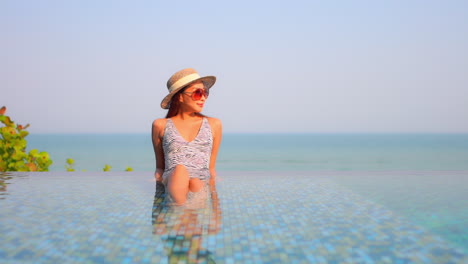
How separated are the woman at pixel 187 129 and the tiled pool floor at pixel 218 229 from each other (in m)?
Result: 0.43

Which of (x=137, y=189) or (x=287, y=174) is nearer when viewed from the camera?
(x=137, y=189)

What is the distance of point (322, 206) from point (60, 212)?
2.69m

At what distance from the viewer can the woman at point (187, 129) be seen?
5.05 m

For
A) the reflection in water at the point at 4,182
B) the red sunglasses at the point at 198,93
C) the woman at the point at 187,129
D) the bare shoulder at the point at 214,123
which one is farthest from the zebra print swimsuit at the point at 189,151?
the reflection in water at the point at 4,182

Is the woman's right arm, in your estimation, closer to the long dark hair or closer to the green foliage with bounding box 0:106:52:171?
the long dark hair

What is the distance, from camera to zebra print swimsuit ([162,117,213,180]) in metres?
5.07

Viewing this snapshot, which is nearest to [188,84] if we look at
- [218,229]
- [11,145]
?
[218,229]

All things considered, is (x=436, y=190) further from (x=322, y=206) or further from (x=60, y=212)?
(x=60, y=212)

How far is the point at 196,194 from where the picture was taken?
4797mm

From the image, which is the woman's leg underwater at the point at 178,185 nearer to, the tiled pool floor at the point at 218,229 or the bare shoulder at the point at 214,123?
the tiled pool floor at the point at 218,229

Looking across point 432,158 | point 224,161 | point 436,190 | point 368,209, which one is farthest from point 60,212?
point 432,158

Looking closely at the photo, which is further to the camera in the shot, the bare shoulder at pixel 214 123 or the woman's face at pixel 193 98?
the bare shoulder at pixel 214 123

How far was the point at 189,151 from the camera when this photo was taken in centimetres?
510

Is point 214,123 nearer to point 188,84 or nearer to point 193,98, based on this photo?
point 193,98
